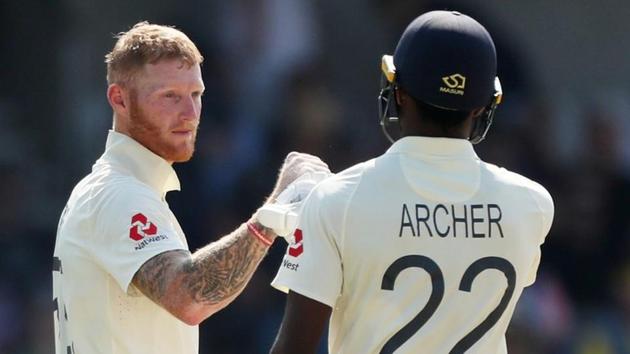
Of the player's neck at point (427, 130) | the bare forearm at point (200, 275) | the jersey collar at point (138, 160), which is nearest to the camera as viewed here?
the player's neck at point (427, 130)

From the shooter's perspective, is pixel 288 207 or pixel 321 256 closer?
pixel 321 256

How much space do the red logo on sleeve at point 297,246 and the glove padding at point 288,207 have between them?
1.68 feet

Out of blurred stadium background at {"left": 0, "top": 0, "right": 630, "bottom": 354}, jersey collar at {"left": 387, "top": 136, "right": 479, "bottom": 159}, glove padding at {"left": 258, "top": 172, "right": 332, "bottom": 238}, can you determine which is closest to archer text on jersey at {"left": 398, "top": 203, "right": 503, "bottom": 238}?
jersey collar at {"left": 387, "top": 136, "right": 479, "bottom": 159}

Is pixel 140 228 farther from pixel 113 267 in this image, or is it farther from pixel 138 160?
pixel 138 160

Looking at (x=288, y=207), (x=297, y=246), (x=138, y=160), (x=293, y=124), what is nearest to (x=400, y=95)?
(x=297, y=246)

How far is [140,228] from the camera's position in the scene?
12.6 feet

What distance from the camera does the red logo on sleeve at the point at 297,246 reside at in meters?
3.11

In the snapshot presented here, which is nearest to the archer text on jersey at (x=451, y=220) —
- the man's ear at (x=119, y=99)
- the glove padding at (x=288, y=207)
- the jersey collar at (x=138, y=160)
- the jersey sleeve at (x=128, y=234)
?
the glove padding at (x=288, y=207)

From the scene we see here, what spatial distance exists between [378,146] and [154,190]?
15.8 feet

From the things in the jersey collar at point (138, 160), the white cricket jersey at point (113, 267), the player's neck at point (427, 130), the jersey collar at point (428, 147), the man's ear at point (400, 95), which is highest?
the man's ear at point (400, 95)

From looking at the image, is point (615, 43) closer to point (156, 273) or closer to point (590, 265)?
point (590, 265)

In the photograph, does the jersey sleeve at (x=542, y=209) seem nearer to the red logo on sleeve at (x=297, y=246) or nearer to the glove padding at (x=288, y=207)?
the red logo on sleeve at (x=297, y=246)

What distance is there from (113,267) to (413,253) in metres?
1.09

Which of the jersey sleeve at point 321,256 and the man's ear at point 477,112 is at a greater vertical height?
the man's ear at point 477,112
